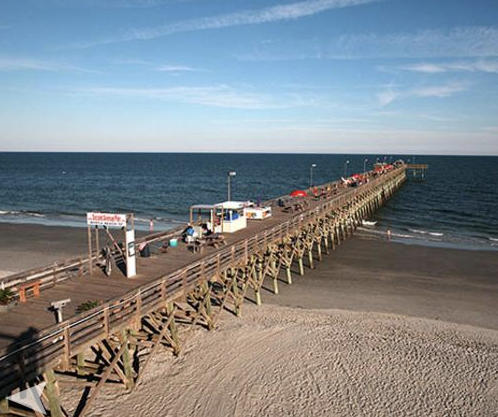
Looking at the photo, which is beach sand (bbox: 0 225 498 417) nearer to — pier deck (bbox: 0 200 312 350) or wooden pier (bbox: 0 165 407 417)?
wooden pier (bbox: 0 165 407 417)

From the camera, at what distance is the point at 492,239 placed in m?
Result: 31.2

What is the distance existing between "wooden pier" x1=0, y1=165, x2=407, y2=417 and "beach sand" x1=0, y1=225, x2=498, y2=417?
646mm

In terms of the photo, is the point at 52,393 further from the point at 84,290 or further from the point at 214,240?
the point at 214,240

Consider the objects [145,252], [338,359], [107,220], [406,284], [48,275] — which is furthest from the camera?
[406,284]

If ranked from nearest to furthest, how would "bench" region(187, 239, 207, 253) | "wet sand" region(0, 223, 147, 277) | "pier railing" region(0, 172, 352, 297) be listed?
1. "pier railing" region(0, 172, 352, 297)
2. "bench" region(187, 239, 207, 253)
3. "wet sand" region(0, 223, 147, 277)

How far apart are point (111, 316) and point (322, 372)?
6123mm

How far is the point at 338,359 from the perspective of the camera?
476 inches

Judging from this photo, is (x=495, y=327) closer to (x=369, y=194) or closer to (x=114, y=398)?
(x=114, y=398)

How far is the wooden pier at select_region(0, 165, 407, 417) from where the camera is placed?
7.77 metres

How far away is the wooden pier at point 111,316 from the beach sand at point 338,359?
65cm

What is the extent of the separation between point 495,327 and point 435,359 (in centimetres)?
444

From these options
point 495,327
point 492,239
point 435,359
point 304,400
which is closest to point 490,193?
point 492,239

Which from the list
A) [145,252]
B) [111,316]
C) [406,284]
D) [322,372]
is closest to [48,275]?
[111,316]

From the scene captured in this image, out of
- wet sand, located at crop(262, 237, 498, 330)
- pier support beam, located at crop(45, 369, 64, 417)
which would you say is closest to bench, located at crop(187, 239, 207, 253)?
wet sand, located at crop(262, 237, 498, 330)
